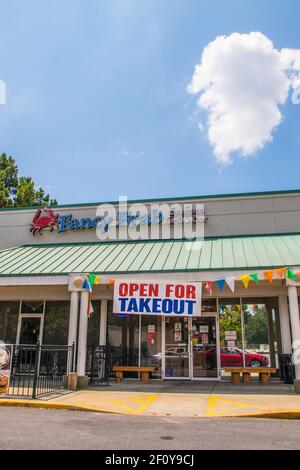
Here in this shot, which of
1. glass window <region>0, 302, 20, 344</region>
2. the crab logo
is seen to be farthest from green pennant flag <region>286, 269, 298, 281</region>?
the crab logo

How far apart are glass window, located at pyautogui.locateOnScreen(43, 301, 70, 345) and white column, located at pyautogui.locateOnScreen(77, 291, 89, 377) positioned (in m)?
3.32

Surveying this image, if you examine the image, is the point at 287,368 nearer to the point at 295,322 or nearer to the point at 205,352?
the point at 295,322

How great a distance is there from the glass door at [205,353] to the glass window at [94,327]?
3.75m

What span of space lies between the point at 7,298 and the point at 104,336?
4.68m

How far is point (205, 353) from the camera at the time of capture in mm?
14984

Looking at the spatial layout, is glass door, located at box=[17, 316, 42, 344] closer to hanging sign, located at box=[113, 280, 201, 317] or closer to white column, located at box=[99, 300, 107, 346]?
white column, located at box=[99, 300, 107, 346]

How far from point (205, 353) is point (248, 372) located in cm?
168

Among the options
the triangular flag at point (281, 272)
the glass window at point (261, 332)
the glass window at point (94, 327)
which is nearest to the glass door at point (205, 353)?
the glass window at point (261, 332)

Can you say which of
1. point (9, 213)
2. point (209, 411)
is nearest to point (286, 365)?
point (209, 411)

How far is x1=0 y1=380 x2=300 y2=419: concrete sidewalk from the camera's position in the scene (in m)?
9.06

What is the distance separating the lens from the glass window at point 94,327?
15.9 meters

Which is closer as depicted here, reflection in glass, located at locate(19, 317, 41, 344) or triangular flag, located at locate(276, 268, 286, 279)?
triangular flag, located at locate(276, 268, 286, 279)

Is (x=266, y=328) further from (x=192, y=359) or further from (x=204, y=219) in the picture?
(x=204, y=219)

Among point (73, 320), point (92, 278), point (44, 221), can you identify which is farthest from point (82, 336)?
point (44, 221)
